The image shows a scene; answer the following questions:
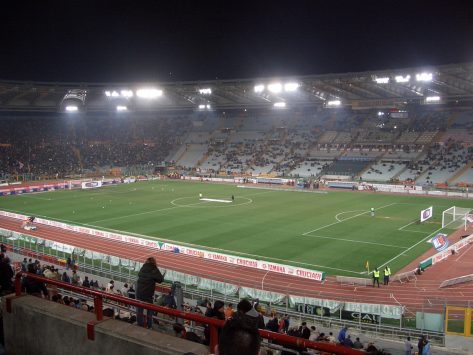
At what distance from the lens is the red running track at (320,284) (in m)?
20.3

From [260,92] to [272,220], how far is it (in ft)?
149

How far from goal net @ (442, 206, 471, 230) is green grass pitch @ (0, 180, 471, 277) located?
0.74m

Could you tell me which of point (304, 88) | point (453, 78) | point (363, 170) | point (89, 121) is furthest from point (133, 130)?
point (453, 78)

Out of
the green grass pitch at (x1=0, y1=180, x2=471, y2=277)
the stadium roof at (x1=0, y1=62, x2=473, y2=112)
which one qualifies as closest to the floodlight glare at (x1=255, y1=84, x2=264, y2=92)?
the stadium roof at (x1=0, y1=62, x2=473, y2=112)

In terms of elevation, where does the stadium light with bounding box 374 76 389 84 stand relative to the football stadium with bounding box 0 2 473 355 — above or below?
above

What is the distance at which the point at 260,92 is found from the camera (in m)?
78.9

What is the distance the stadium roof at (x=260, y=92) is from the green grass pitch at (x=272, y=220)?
18336 mm

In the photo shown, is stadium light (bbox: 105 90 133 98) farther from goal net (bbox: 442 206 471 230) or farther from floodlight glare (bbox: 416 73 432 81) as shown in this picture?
goal net (bbox: 442 206 471 230)

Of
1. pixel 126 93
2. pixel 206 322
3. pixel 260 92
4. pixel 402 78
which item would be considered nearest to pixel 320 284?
pixel 206 322

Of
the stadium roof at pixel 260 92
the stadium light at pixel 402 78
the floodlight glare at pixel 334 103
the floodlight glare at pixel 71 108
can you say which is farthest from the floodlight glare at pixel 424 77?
the floodlight glare at pixel 71 108

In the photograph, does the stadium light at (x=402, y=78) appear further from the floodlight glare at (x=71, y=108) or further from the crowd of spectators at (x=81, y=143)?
the floodlight glare at (x=71, y=108)

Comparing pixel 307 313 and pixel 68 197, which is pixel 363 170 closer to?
pixel 68 197

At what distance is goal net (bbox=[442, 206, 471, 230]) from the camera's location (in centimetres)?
Answer: 3428

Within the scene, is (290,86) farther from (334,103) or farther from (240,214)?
(240,214)
